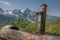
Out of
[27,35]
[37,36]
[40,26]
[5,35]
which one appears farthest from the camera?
[5,35]

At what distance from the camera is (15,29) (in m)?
8.56

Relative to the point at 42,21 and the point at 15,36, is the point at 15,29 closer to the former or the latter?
the point at 15,36

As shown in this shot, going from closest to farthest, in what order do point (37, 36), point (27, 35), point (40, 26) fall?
point (37, 36) → point (27, 35) → point (40, 26)

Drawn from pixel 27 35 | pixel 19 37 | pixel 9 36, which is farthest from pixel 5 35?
Result: pixel 27 35

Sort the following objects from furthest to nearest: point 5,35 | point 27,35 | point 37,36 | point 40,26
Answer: point 5,35 < point 40,26 < point 27,35 < point 37,36

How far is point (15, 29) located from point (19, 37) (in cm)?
78

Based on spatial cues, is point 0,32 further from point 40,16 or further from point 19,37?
point 40,16

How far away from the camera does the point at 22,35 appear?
7781 millimetres

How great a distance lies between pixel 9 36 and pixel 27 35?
4.40 feet

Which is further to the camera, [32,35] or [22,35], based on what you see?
[22,35]

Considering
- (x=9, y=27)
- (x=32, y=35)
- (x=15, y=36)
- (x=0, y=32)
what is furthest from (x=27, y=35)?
(x=0, y=32)

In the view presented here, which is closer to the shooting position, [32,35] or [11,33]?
[32,35]

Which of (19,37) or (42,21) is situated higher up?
(42,21)

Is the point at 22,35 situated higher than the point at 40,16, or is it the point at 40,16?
the point at 40,16
